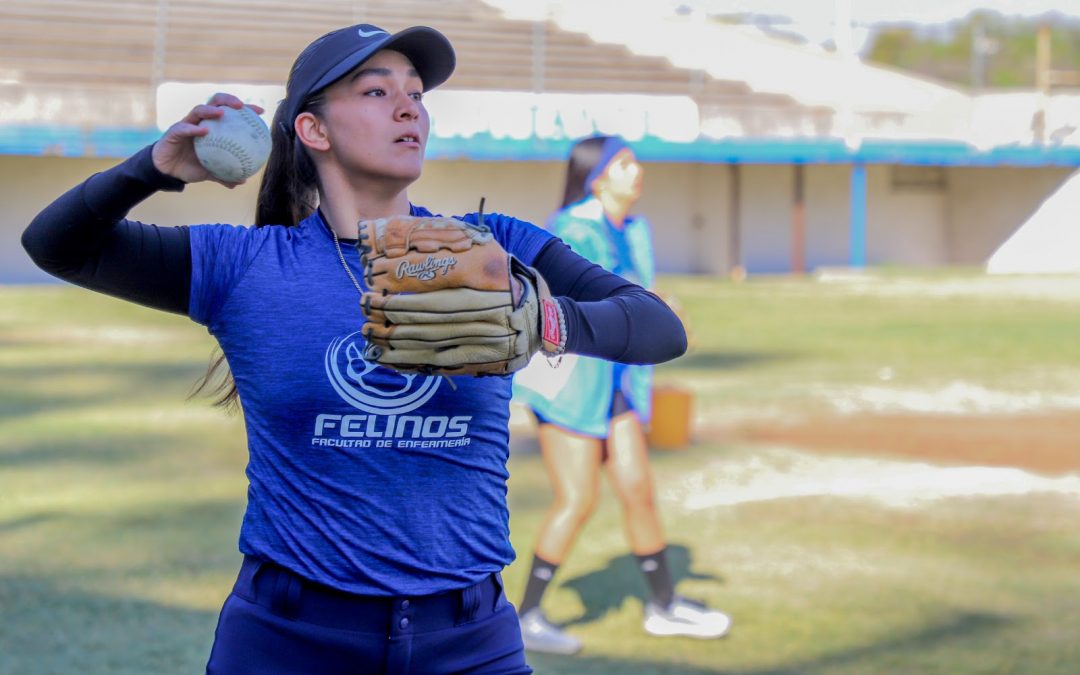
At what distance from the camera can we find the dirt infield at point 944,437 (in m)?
9.45

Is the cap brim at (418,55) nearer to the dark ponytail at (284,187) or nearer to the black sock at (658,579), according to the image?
the dark ponytail at (284,187)

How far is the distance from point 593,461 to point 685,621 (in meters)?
0.72

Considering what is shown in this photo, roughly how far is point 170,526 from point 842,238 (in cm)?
2463

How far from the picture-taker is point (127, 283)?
2588mm

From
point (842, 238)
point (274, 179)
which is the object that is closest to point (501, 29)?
point (842, 238)

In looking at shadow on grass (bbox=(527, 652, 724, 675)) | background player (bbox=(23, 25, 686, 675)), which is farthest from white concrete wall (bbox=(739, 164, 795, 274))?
background player (bbox=(23, 25, 686, 675))

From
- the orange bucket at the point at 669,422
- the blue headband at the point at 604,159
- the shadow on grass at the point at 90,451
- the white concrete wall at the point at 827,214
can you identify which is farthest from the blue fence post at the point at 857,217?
the blue headband at the point at 604,159

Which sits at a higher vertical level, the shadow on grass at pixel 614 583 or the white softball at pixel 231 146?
the white softball at pixel 231 146

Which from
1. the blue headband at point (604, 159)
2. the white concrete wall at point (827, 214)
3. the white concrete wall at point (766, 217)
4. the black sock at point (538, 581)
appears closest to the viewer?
the black sock at point (538, 581)

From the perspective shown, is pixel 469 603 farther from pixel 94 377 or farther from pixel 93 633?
pixel 94 377

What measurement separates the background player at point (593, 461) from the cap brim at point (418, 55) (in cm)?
265

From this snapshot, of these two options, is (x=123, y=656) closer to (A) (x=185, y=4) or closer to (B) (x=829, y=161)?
(B) (x=829, y=161)

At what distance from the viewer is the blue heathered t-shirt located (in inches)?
99.1

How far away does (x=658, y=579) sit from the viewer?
560 cm
